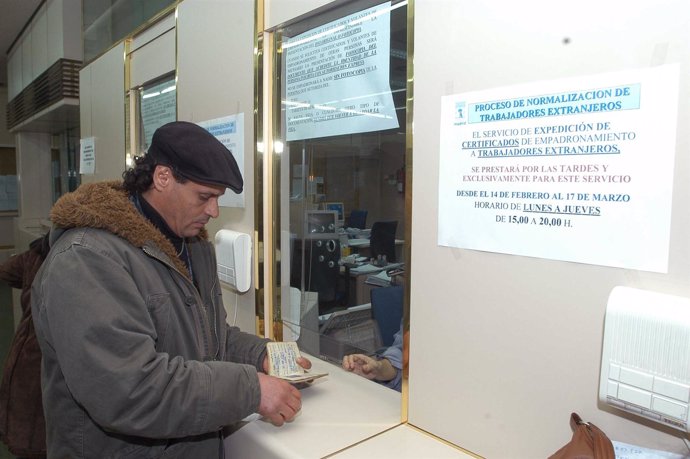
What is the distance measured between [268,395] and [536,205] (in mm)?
708

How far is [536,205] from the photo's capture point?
2.85ft

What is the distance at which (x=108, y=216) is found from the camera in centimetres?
103

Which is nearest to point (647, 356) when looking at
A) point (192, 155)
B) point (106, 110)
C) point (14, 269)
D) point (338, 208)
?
point (192, 155)

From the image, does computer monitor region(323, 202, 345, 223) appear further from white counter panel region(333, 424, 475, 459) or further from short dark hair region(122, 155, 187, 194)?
white counter panel region(333, 424, 475, 459)

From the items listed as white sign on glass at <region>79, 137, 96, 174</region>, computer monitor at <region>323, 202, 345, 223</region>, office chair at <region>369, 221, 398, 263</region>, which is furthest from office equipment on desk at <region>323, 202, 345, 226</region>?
white sign on glass at <region>79, 137, 96, 174</region>

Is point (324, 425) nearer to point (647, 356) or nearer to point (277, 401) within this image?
point (277, 401)

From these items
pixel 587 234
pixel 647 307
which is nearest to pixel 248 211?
pixel 587 234

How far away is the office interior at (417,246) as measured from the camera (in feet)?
2.60

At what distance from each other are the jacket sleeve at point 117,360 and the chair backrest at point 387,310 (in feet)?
1.99

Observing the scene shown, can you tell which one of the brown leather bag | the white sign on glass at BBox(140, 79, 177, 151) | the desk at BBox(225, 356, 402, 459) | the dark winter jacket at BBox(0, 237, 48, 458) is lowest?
the dark winter jacket at BBox(0, 237, 48, 458)

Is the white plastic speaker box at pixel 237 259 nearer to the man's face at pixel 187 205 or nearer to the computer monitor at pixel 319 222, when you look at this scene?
the computer monitor at pixel 319 222

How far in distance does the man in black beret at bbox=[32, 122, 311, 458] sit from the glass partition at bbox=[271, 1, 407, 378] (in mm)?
416

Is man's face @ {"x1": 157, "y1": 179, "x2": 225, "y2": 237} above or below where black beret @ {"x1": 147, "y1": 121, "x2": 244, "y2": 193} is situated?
below

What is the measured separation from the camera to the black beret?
3.53 ft
